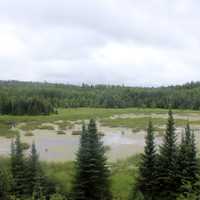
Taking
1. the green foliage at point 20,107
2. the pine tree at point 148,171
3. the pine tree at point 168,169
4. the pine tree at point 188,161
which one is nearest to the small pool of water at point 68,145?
the pine tree at point 148,171

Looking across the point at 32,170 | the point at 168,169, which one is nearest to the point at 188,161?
the point at 168,169

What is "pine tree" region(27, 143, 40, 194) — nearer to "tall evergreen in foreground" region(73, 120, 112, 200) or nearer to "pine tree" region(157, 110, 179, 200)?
"tall evergreen in foreground" region(73, 120, 112, 200)

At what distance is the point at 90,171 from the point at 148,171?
9.81ft

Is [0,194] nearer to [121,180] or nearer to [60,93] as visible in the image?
[121,180]

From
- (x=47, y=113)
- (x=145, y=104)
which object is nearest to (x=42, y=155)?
(x=47, y=113)

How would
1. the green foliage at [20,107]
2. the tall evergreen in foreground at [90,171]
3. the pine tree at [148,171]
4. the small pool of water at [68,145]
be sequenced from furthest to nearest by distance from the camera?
the green foliage at [20,107]
the small pool of water at [68,145]
the pine tree at [148,171]
the tall evergreen in foreground at [90,171]

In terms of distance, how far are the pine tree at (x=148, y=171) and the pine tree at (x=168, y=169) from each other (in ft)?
0.99

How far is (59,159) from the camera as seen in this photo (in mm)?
25625

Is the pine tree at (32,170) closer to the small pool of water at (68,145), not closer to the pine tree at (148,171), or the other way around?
the pine tree at (148,171)

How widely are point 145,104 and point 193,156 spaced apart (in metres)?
80.9

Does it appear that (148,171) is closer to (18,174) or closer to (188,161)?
(188,161)

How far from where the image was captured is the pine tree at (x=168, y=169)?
49.2 feet

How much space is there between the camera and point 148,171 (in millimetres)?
15398

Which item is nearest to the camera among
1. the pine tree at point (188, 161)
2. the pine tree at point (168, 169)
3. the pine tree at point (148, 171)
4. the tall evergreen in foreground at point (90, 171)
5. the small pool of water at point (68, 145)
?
the tall evergreen in foreground at point (90, 171)
